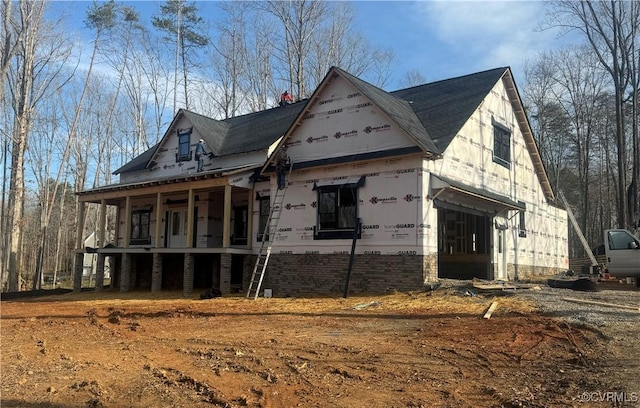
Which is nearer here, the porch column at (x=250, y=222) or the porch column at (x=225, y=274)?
the porch column at (x=225, y=274)

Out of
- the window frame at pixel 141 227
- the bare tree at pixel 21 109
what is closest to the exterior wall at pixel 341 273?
→ the window frame at pixel 141 227

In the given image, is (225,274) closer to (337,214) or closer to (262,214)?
(262,214)

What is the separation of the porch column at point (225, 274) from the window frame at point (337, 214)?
3468 millimetres

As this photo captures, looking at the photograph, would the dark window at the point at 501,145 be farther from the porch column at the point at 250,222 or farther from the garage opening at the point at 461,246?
the porch column at the point at 250,222

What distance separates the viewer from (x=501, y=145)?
1986 centimetres

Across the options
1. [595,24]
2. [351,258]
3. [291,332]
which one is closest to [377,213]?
[351,258]

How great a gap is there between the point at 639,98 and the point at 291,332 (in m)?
28.2

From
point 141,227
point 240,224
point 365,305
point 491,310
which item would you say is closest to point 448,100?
point 365,305

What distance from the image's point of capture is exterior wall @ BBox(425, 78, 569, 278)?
1725cm

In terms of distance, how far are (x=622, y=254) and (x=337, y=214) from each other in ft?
30.8

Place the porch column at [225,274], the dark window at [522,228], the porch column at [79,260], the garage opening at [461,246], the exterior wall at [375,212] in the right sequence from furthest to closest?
the porch column at [79,260] → the dark window at [522,228] → the garage opening at [461,246] → the porch column at [225,274] → the exterior wall at [375,212]

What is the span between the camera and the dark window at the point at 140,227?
24975 millimetres

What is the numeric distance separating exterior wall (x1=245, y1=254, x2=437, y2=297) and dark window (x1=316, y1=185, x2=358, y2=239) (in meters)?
0.80

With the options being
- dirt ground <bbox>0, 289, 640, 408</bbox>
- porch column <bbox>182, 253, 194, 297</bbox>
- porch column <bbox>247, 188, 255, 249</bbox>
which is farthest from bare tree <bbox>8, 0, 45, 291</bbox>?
dirt ground <bbox>0, 289, 640, 408</bbox>
